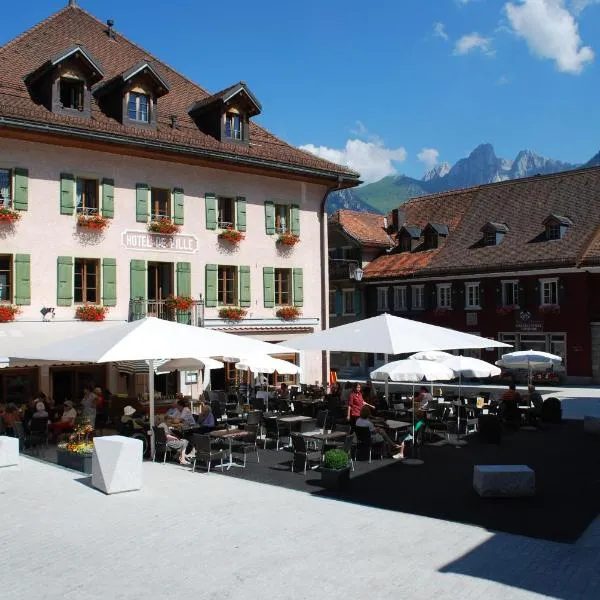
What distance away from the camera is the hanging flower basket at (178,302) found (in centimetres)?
2469

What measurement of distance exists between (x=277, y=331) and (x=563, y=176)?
71.4ft

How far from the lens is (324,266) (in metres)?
29.2

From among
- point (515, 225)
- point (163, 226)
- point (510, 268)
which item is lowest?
point (510, 268)

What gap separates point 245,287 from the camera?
2678 cm

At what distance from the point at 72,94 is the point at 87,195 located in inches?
124

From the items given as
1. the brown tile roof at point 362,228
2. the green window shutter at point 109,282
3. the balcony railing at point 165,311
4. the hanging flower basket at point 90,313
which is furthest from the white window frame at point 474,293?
the hanging flower basket at point 90,313

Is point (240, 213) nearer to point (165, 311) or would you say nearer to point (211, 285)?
point (211, 285)

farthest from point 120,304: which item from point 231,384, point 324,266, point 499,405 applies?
point 499,405

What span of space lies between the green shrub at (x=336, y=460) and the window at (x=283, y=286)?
16154 millimetres

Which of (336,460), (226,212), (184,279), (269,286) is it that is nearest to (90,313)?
(184,279)

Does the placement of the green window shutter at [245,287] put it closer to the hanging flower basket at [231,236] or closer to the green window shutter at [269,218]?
the hanging flower basket at [231,236]

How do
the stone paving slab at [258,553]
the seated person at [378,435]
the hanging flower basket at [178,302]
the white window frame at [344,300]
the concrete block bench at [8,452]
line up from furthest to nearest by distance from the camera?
1. the white window frame at [344,300]
2. the hanging flower basket at [178,302]
3. the seated person at [378,435]
4. the concrete block bench at [8,452]
5. the stone paving slab at [258,553]

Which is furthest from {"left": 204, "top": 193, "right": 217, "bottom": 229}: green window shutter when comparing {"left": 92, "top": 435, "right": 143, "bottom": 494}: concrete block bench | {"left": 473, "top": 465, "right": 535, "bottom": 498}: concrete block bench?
{"left": 473, "top": 465, "right": 535, "bottom": 498}: concrete block bench

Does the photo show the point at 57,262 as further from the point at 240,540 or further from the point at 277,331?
the point at 240,540
